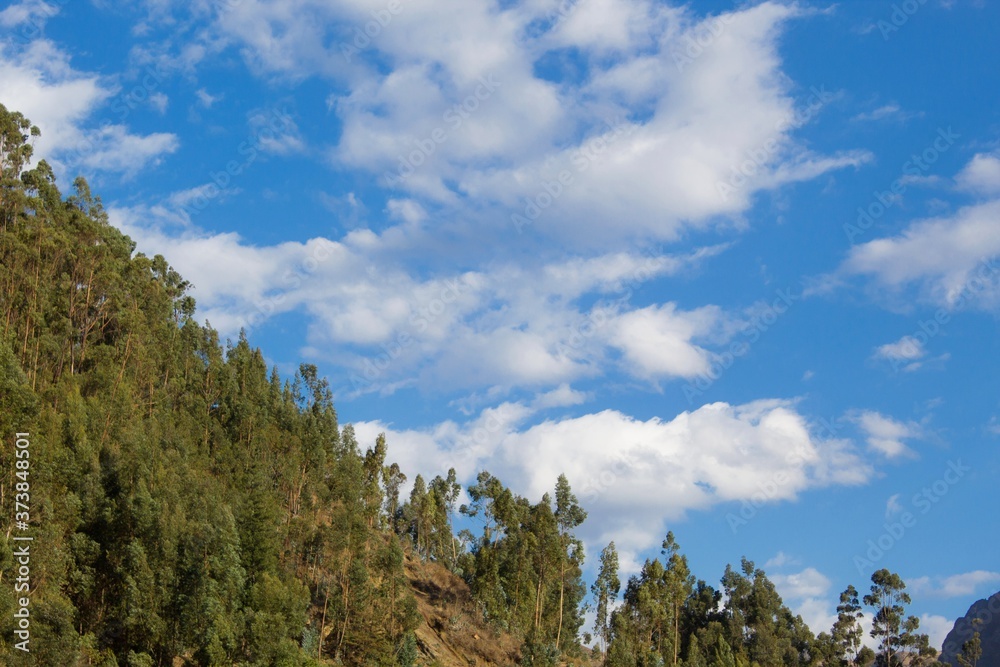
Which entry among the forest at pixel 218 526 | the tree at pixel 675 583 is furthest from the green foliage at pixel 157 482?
the tree at pixel 675 583

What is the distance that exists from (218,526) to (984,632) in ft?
573

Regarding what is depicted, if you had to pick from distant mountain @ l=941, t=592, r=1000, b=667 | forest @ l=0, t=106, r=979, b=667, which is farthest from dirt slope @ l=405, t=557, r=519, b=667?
distant mountain @ l=941, t=592, r=1000, b=667

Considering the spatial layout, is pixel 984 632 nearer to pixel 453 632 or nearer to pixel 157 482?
pixel 453 632

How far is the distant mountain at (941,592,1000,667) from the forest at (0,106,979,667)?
79.9 metres

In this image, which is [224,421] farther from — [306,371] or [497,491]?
[497,491]

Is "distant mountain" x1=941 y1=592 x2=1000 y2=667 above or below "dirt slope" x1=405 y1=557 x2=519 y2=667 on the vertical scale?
above

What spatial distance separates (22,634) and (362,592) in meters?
29.0

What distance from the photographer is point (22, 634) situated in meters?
47.9

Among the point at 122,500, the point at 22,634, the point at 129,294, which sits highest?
the point at 129,294

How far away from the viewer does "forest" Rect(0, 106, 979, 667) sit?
56938mm

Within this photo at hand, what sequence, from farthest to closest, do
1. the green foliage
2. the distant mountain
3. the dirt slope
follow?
the distant mountain, the dirt slope, the green foliage

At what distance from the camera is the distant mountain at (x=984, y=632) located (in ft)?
580

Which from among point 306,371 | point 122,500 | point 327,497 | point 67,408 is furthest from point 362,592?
point 306,371

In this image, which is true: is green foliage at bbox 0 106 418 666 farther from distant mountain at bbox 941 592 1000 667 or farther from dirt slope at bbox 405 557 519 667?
distant mountain at bbox 941 592 1000 667
